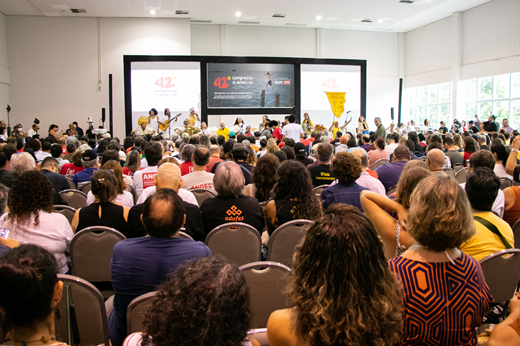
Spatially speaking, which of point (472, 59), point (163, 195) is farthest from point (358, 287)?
point (472, 59)

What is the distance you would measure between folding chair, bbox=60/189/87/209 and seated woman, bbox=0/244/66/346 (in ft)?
Result: 10.0

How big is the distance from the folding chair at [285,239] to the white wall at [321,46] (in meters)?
17.2

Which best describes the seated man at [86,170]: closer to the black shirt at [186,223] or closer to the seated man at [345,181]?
the black shirt at [186,223]

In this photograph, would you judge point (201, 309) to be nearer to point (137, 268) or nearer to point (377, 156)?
point (137, 268)

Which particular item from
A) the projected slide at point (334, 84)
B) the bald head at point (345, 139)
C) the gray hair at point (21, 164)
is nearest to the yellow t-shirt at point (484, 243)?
the gray hair at point (21, 164)

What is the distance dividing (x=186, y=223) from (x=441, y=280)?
1977 mm

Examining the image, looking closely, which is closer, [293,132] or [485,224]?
[485,224]

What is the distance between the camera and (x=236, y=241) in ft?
9.25

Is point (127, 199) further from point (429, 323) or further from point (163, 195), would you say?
point (429, 323)

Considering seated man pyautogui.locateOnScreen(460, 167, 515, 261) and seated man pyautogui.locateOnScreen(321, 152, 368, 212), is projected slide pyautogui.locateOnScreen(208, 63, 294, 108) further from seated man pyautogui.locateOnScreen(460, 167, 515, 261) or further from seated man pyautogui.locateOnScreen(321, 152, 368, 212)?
seated man pyautogui.locateOnScreen(460, 167, 515, 261)

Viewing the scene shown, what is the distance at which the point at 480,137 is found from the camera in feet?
25.8

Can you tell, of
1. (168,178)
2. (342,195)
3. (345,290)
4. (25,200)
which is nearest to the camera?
(345,290)

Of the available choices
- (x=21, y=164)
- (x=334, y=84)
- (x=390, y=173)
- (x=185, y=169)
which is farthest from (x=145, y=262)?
(x=334, y=84)

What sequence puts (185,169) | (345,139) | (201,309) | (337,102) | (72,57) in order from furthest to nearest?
(72,57) → (337,102) → (345,139) → (185,169) → (201,309)
